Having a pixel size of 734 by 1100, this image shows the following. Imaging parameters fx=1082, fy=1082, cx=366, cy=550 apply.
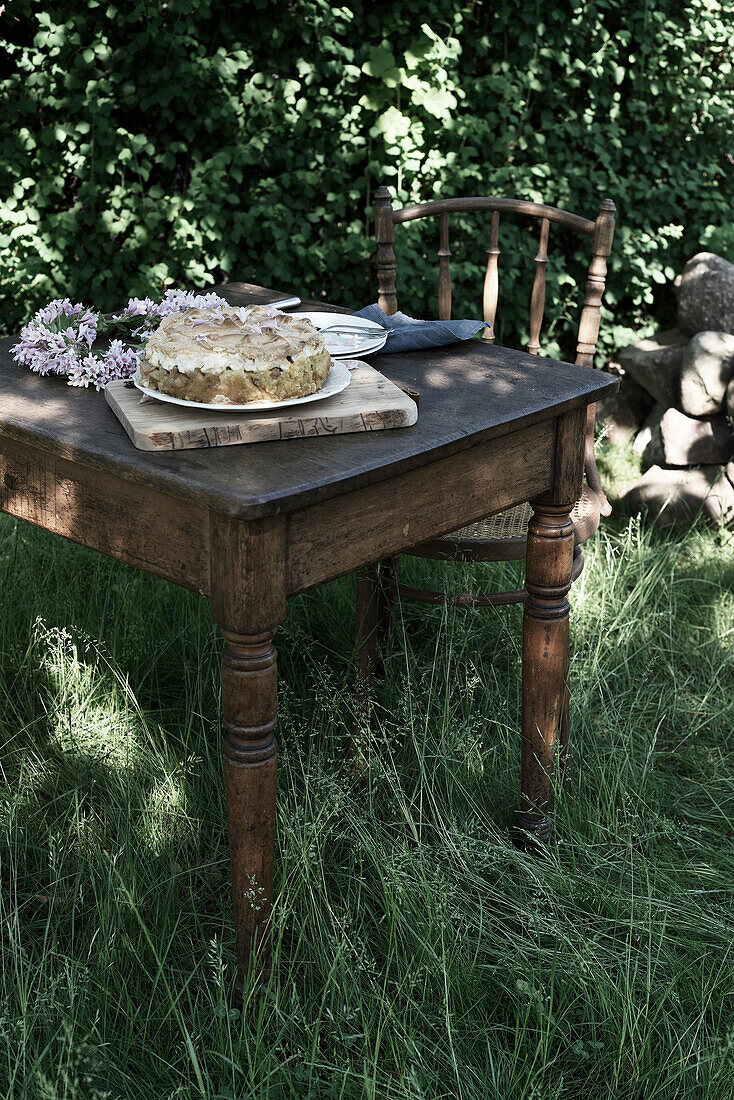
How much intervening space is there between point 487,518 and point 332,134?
2.20m

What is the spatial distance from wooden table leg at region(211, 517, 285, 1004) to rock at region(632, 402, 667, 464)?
2.95m

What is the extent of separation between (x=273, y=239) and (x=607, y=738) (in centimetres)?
234

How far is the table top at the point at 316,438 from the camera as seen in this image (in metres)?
1.38

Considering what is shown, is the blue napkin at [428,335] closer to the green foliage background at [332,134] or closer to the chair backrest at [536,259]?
the chair backrest at [536,259]

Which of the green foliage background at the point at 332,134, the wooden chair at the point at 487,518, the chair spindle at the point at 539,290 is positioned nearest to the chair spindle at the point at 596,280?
the wooden chair at the point at 487,518

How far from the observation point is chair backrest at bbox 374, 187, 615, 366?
2.57 meters

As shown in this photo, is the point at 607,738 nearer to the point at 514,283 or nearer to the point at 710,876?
the point at 710,876

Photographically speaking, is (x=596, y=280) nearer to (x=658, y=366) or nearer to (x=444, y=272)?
(x=444, y=272)

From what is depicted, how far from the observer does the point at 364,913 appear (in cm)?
196

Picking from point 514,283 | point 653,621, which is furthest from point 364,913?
point 514,283

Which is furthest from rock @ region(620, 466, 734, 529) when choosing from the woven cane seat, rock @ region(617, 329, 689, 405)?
the woven cane seat

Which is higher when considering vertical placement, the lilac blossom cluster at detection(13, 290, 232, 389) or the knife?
the lilac blossom cluster at detection(13, 290, 232, 389)

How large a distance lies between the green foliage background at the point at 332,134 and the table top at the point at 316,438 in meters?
1.91

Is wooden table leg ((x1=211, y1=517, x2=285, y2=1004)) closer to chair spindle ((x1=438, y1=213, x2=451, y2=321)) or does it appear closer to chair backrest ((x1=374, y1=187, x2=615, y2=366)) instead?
chair backrest ((x1=374, y1=187, x2=615, y2=366))
